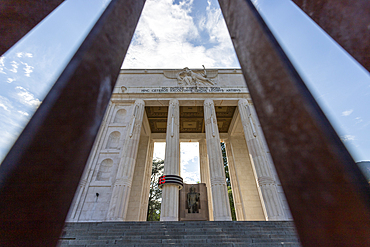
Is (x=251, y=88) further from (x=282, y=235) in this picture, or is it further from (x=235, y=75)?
(x=235, y=75)

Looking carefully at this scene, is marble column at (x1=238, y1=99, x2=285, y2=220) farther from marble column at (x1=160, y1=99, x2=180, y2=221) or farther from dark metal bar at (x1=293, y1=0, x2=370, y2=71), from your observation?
dark metal bar at (x1=293, y1=0, x2=370, y2=71)

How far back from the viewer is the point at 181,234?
664cm

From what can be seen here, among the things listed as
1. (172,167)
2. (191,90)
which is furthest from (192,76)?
(172,167)

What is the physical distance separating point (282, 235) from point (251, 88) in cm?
777

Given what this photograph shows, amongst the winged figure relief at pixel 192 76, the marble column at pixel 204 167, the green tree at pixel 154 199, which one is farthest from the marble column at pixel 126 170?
the green tree at pixel 154 199

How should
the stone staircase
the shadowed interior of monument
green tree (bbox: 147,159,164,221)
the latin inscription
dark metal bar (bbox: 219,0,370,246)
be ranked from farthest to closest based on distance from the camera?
green tree (bbox: 147,159,164,221) → the shadowed interior of monument → the latin inscription → the stone staircase → dark metal bar (bbox: 219,0,370,246)

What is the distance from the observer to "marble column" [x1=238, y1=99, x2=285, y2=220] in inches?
440

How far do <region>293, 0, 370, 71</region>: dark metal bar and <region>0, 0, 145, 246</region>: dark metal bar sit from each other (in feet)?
4.93

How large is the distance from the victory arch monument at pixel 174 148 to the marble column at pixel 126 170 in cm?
6

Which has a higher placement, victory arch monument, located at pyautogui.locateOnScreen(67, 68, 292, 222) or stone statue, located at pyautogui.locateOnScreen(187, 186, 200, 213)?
victory arch monument, located at pyautogui.locateOnScreen(67, 68, 292, 222)

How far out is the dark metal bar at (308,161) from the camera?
0.54 meters

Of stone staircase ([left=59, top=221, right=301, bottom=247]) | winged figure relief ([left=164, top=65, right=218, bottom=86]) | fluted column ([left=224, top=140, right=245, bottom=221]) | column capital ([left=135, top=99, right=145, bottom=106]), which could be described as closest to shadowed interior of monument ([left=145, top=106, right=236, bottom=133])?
column capital ([left=135, top=99, right=145, bottom=106])

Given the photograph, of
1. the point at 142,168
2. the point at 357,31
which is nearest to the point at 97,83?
the point at 357,31

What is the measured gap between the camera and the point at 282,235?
6703mm
